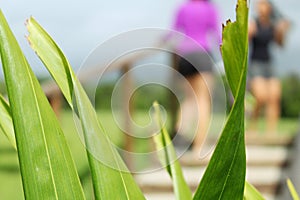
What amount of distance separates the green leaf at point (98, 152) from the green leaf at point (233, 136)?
0.09 metres

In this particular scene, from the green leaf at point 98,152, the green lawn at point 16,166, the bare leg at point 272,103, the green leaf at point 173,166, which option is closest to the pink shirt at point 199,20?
the green lawn at point 16,166

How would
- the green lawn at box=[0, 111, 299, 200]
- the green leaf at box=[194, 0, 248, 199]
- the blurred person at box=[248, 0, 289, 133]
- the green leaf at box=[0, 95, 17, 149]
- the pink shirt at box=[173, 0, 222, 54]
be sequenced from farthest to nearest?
the green lawn at box=[0, 111, 299, 200], the blurred person at box=[248, 0, 289, 133], the pink shirt at box=[173, 0, 222, 54], the green leaf at box=[0, 95, 17, 149], the green leaf at box=[194, 0, 248, 199]

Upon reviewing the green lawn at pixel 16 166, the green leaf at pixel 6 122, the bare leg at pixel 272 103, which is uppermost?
the green leaf at pixel 6 122

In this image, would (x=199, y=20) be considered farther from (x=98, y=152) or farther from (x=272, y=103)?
(x=98, y=152)

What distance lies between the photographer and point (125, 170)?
76cm

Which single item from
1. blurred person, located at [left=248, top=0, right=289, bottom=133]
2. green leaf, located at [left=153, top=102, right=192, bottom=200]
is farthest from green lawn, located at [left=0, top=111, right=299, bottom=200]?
green leaf, located at [left=153, top=102, right=192, bottom=200]

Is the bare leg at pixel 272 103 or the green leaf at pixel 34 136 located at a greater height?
the green leaf at pixel 34 136

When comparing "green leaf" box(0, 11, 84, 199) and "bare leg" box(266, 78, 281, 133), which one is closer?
"green leaf" box(0, 11, 84, 199)

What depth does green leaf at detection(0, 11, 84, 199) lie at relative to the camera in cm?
71

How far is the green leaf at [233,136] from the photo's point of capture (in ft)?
2.18

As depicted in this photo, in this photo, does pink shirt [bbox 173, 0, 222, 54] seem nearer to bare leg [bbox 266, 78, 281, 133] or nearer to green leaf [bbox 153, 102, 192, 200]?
bare leg [bbox 266, 78, 281, 133]

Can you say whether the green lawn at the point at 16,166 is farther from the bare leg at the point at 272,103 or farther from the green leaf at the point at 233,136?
the green leaf at the point at 233,136

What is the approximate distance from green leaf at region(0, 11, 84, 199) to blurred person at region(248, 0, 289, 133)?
705 centimetres

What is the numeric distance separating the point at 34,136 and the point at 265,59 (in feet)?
23.7
